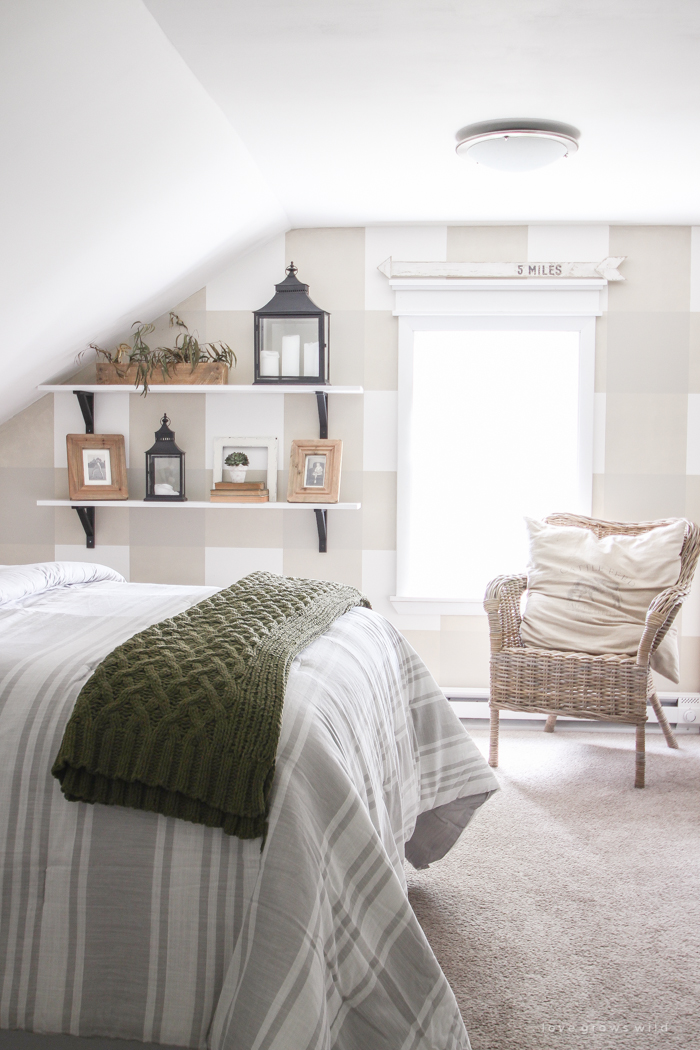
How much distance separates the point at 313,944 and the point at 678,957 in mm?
1196

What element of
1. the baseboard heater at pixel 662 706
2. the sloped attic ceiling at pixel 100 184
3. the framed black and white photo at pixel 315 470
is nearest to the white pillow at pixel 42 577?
the sloped attic ceiling at pixel 100 184

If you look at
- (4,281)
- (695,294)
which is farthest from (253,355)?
(695,294)

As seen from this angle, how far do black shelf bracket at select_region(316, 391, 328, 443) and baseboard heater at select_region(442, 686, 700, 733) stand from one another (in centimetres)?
135

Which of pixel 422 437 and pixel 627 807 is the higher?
pixel 422 437

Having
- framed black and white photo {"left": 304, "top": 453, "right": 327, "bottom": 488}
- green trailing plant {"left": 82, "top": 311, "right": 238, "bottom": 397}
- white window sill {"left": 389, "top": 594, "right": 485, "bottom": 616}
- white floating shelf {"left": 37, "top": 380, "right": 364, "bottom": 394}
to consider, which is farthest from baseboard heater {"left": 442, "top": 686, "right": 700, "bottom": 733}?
green trailing plant {"left": 82, "top": 311, "right": 238, "bottom": 397}

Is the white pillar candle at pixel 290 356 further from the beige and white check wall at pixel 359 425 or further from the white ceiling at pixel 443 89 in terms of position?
the white ceiling at pixel 443 89

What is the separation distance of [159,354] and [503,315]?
162cm

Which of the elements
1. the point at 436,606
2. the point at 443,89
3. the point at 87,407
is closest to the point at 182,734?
the point at 443,89

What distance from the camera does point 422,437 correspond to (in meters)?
3.88

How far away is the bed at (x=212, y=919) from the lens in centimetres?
117

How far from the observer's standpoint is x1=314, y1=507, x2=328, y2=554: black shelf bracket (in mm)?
3744

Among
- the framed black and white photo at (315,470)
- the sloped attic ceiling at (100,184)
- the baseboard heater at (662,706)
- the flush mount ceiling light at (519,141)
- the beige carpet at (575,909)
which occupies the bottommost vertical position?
the beige carpet at (575,909)

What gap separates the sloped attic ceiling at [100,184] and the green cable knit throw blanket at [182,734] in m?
1.35

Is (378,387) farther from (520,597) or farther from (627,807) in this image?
(627,807)
